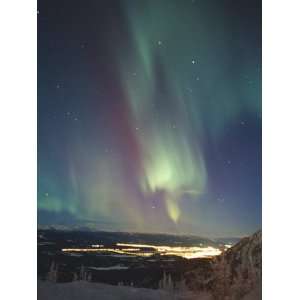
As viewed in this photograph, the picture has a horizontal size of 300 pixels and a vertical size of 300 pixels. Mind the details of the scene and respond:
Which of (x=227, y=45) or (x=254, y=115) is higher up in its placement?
(x=227, y=45)

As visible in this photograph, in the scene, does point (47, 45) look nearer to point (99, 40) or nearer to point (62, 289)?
point (99, 40)

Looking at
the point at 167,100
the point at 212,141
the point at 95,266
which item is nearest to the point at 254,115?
the point at 212,141

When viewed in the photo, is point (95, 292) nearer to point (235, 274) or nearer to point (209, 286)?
Result: point (209, 286)

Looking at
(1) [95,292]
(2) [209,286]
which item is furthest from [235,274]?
(1) [95,292]
